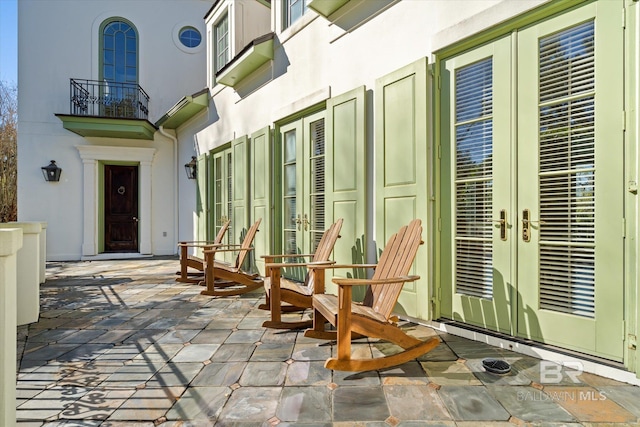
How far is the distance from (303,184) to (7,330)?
146 inches

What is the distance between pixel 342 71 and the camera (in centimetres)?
420

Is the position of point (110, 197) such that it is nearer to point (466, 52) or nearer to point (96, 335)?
point (96, 335)

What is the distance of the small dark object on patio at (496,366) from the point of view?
232 centimetres

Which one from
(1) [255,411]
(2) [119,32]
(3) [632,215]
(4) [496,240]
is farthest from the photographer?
(2) [119,32]

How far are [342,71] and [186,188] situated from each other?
6.03m

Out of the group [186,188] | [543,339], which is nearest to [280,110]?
[543,339]

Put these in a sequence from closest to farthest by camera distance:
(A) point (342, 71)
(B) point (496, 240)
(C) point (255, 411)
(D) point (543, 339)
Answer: (C) point (255, 411), (D) point (543, 339), (B) point (496, 240), (A) point (342, 71)

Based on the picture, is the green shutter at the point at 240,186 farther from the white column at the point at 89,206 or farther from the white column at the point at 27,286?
the white column at the point at 89,206

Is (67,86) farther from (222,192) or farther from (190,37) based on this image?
(222,192)

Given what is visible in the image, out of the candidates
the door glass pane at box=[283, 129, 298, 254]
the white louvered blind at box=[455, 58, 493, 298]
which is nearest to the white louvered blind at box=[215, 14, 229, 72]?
the door glass pane at box=[283, 129, 298, 254]

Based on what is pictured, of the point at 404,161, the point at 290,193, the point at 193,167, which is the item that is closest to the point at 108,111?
the point at 193,167

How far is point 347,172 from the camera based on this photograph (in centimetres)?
405

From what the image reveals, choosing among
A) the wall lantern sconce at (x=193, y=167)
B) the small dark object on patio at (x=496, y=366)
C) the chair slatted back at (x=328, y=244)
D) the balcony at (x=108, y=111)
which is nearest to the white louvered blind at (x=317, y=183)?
the chair slatted back at (x=328, y=244)

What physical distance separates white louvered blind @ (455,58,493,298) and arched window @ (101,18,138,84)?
8541 millimetres
